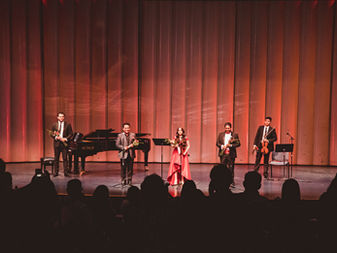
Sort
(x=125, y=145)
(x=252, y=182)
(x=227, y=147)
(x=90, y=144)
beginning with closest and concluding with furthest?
(x=252, y=182) < (x=125, y=145) < (x=227, y=147) < (x=90, y=144)

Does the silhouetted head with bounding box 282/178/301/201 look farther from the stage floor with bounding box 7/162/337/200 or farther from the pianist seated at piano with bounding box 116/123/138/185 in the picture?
the pianist seated at piano with bounding box 116/123/138/185

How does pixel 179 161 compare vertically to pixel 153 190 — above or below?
below

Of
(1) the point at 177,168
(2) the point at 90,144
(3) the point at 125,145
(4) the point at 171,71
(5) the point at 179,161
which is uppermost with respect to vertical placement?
(4) the point at 171,71

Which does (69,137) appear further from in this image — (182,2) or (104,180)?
(182,2)

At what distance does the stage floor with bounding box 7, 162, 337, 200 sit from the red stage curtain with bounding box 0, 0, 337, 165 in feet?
2.75

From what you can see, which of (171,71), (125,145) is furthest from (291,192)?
(171,71)

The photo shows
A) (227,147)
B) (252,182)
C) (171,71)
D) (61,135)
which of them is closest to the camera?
(252,182)

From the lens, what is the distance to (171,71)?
10.7 m

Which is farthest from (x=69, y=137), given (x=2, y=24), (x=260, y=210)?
(x=260, y=210)

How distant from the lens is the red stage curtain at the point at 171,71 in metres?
10.2

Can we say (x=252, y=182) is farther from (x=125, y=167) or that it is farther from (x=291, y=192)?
(x=125, y=167)

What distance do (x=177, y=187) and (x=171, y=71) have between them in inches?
188

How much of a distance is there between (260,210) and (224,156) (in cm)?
436

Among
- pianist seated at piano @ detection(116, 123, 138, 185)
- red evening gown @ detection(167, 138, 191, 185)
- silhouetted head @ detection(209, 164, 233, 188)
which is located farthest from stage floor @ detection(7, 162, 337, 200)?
silhouetted head @ detection(209, 164, 233, 188)
